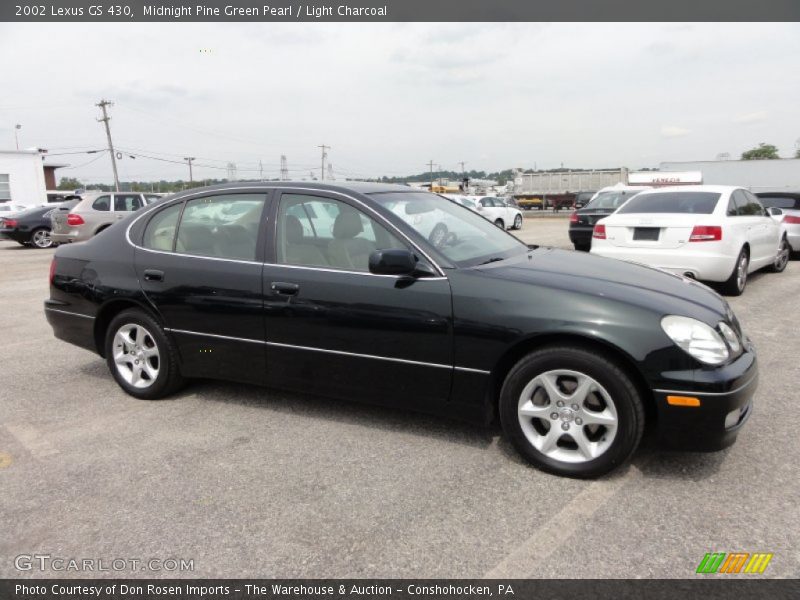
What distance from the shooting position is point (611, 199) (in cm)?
1343

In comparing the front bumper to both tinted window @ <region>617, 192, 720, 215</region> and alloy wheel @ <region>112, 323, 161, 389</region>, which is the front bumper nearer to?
alloy wheel @ <region>112, 323, 161, 389</region>

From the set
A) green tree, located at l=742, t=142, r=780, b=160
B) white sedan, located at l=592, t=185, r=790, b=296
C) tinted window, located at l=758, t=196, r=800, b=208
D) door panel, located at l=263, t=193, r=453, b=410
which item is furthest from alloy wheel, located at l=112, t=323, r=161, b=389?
green tree, located at l=742, t=142, r=780, b=160

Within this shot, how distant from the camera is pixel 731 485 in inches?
116

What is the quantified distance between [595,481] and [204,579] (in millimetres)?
1928

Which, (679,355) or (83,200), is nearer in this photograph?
(679,355)

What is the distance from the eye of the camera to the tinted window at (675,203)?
7797mm

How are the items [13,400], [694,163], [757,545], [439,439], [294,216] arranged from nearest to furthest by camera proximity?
[757,545]
[439,439]
[294,216]
[13,400]
[694,163]

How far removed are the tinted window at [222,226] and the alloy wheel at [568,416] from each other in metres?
2.00

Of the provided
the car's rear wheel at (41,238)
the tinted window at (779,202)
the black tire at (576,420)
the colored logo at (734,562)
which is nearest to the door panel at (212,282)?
the black tire at (576,420)

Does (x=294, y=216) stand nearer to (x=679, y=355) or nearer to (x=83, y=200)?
(x=679, y=355)

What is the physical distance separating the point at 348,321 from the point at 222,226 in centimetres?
126

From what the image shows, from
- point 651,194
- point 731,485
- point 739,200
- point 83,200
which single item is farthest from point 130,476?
point 83,200

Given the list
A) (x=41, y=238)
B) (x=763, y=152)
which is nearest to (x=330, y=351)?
(x=41, y=238)

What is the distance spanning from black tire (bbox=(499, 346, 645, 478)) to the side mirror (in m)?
0.80
